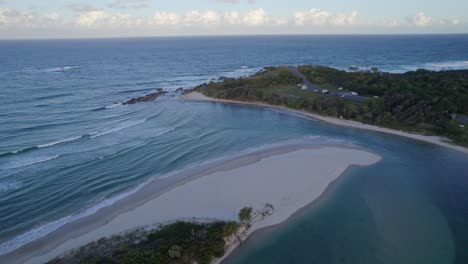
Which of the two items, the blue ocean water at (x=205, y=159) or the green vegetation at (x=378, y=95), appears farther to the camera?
the green vegetation at (x=378, y=95)

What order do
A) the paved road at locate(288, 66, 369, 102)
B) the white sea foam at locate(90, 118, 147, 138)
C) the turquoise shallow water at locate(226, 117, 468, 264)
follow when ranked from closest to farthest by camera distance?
the turquoise shallow water at locate(226, 117, 468, 264), the white sea foam at locate(90, 118, 147, 138), the paved road at locate(288, 66, 369, 102)

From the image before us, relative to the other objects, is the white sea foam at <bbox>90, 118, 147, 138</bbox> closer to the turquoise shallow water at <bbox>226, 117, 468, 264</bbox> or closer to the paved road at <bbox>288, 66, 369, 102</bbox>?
the turquoise shallow water at <bbox>226, 117, 468, 264</bbox>

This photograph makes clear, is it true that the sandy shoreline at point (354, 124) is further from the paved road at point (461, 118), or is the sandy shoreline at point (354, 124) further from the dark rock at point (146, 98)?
the dark rock at point (146, 98)

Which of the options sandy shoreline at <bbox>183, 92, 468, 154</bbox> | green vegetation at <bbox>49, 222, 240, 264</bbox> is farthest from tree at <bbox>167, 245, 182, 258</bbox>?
sandy shoreline at <bbox>183, 92, 468, 154</bbox>

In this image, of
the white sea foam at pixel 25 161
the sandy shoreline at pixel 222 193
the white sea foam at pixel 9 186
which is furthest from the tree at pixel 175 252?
the white sea foam at pixel 25 161

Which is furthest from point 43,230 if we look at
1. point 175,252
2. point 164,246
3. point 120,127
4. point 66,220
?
point 120,127

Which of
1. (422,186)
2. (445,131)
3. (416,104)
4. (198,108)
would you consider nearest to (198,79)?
(198,108)
